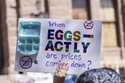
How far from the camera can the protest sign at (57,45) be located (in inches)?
224

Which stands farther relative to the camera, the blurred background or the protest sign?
the blurred background

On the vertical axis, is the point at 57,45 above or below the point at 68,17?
below

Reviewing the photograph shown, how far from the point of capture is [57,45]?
5.75 metres

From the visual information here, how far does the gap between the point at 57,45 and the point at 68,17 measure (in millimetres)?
8866

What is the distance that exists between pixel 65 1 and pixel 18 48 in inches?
352

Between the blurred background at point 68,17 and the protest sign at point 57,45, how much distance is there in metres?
7.03

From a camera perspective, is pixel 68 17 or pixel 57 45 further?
pixel 68 17

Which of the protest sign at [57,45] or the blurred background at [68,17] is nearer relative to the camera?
the protest sign at [57,45]

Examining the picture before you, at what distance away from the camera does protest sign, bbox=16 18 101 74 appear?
568 centimetres

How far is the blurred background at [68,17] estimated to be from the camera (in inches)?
545

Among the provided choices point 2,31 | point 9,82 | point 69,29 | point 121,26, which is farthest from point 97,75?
point 121,26

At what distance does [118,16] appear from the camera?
15172 mm

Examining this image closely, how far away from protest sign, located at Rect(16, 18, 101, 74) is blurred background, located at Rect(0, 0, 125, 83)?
7031mm

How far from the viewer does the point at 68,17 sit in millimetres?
14586
